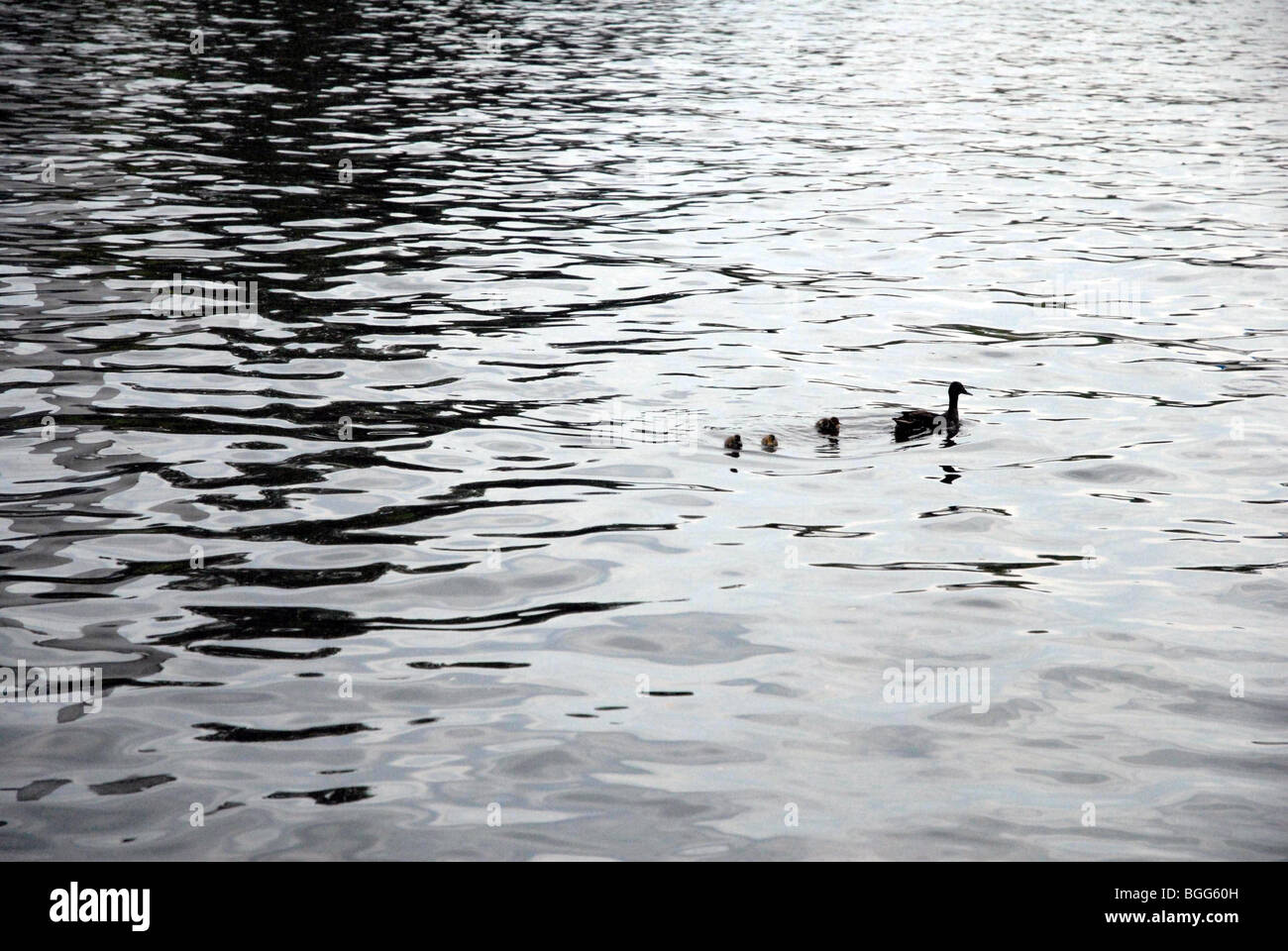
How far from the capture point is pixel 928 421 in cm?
1559

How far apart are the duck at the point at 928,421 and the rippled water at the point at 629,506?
22cm

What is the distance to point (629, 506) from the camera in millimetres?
13633

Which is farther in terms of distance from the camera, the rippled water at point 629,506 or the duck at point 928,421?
the duck at point 928,421

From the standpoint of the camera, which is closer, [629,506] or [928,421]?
[629,506]

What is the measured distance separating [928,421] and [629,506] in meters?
3.96

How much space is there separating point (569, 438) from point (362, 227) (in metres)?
11.3

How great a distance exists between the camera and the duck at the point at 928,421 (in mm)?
15414

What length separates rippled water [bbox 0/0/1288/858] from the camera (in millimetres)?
9047

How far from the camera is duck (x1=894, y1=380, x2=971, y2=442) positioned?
15.4m

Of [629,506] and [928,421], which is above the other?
[928,421]

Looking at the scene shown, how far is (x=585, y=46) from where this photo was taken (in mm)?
56344

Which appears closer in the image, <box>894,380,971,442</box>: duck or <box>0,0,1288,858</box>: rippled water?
<box>0,0,1288,858</box>: rippled water

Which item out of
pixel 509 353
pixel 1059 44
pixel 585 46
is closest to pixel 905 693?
pixel 509 353

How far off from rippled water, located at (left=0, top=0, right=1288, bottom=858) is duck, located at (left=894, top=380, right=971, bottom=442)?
0.22 metres
